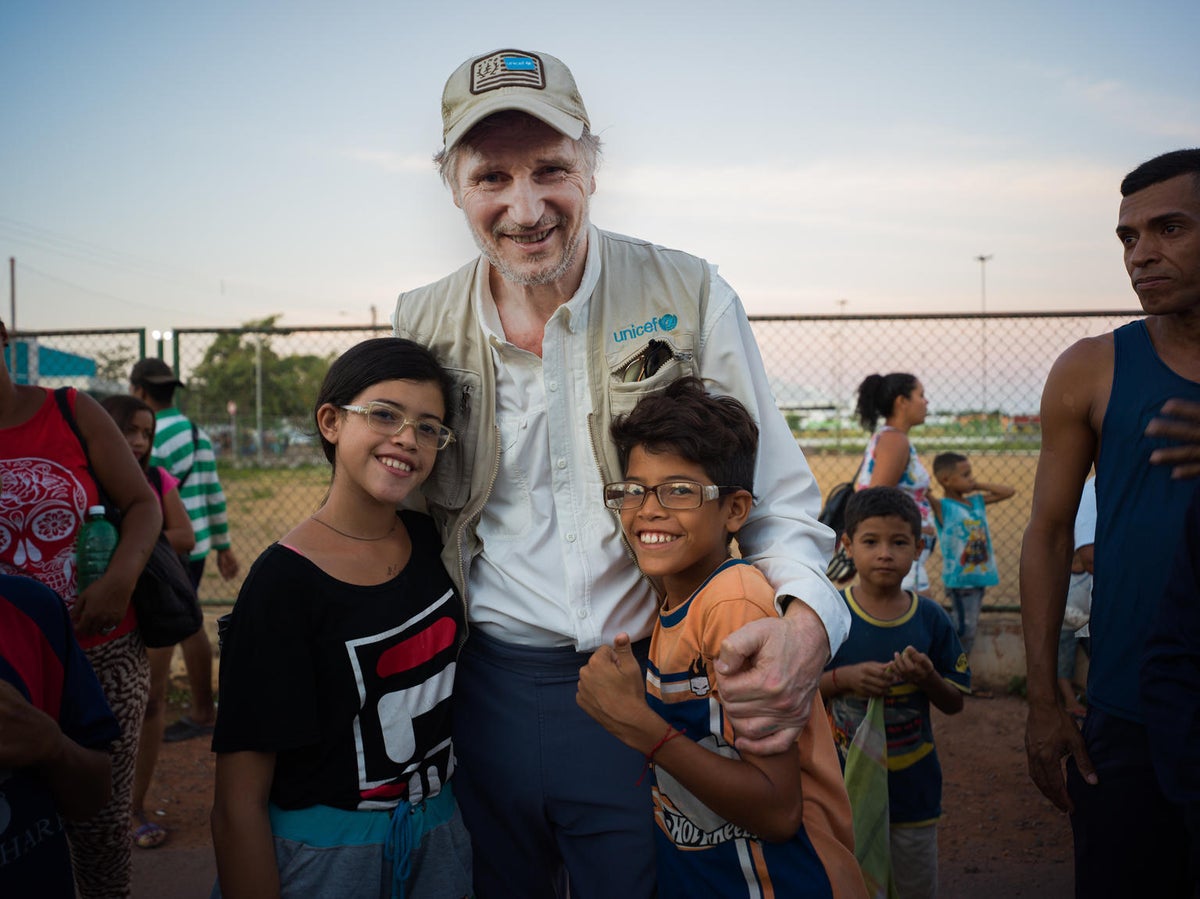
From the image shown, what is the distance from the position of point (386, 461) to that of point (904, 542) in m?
2.11

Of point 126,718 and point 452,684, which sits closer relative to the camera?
point 452,684

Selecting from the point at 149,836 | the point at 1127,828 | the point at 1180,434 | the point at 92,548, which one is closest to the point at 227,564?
the point at 149,836

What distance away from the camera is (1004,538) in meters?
11.6

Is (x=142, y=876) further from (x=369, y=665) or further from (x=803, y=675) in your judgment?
(x=803, y=675)

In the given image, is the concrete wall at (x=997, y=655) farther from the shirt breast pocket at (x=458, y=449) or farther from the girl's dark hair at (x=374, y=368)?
the girl's dark hair at (x=374, y=368)

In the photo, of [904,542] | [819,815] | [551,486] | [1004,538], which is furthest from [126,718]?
[1004,538]

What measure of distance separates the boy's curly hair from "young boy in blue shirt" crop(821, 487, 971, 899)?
5 centimetres

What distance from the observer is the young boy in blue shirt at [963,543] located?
5.85 m

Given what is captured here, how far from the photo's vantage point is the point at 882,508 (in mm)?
3445

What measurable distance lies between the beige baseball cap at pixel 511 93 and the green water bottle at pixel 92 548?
67.8 inches

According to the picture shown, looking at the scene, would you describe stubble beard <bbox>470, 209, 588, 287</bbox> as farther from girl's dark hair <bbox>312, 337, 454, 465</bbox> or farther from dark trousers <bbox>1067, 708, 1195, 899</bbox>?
dark trousers <bbox>1067, 708, 1195, 899</bbox>

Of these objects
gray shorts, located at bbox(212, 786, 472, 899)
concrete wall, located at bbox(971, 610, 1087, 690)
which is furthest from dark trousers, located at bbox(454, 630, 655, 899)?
concrete wall, located at bbox(971, 610, 1087, 690)

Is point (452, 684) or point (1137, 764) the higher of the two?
point (452, 684)

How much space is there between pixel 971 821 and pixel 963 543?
2.13 m
